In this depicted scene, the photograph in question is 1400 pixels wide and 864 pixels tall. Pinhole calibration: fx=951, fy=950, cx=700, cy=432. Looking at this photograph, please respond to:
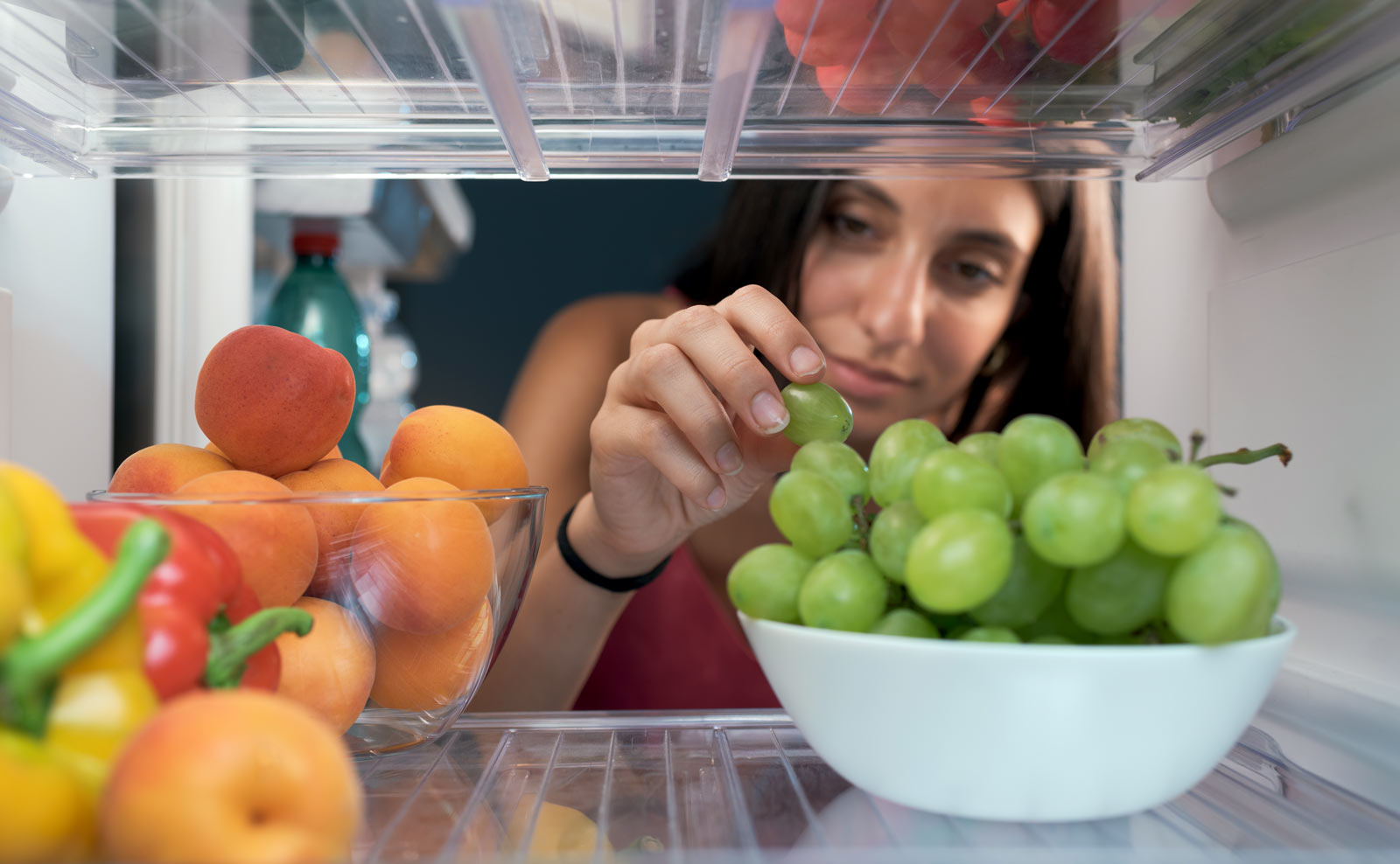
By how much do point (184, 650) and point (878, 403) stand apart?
1155 mm

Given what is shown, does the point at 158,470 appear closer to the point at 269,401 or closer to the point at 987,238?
the point at 269,401

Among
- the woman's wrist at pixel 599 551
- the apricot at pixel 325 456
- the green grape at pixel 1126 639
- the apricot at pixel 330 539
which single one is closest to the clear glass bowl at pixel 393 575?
the apricot at pixel 330 539

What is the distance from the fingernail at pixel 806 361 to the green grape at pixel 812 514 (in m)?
0.14

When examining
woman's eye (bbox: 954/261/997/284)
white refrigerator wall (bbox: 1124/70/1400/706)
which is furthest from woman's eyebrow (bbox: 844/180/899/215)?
white refrigerator wall (bbox: 1124/70/1400/706)

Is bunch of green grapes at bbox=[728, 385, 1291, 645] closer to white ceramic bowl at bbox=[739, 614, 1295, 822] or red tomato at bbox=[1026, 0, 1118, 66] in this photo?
white ceramic bowl at bbox=[739, 614, 1295, 822]

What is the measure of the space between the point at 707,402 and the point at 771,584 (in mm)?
230

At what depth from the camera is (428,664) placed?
1.70ft

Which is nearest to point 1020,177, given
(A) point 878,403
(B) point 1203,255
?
(B) point 1203,255

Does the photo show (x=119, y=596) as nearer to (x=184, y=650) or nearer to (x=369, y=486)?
(x=184, y=650)

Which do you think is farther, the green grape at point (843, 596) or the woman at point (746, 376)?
the woman at point (746, 376)

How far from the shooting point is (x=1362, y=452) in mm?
551

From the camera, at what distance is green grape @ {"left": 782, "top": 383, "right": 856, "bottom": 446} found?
A: 59 centimetres

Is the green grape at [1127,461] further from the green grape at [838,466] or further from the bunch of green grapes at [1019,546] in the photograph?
the green grape at [838,466]

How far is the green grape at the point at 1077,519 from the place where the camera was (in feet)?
1.21
